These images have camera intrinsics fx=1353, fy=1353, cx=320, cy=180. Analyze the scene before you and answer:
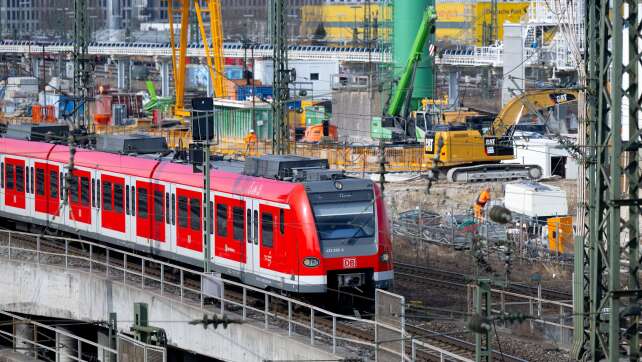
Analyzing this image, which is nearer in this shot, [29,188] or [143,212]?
[143,212]

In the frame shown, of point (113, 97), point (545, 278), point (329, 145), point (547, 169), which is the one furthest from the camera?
point (113, 97)

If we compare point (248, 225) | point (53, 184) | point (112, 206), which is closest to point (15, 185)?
point (53, 184)

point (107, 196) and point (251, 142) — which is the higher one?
point (107, 196)

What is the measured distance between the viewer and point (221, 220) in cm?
2597

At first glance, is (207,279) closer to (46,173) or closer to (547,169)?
(46,173)

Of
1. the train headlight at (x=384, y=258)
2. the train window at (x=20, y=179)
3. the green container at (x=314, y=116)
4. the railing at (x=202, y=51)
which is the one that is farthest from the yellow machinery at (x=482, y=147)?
the railing at (x=202, y=51)

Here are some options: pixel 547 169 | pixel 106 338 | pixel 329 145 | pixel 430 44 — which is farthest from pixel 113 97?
pixel 106 338

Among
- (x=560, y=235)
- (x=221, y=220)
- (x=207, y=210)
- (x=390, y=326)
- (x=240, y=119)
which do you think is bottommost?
(x=560, y=235)

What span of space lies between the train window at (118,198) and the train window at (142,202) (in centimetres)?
89

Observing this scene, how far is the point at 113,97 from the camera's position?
81.1m

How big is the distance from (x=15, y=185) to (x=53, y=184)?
7.68ft

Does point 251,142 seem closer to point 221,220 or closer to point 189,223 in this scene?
point 189,223

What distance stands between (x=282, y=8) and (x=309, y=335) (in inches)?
539

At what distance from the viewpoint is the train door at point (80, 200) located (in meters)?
31.3
